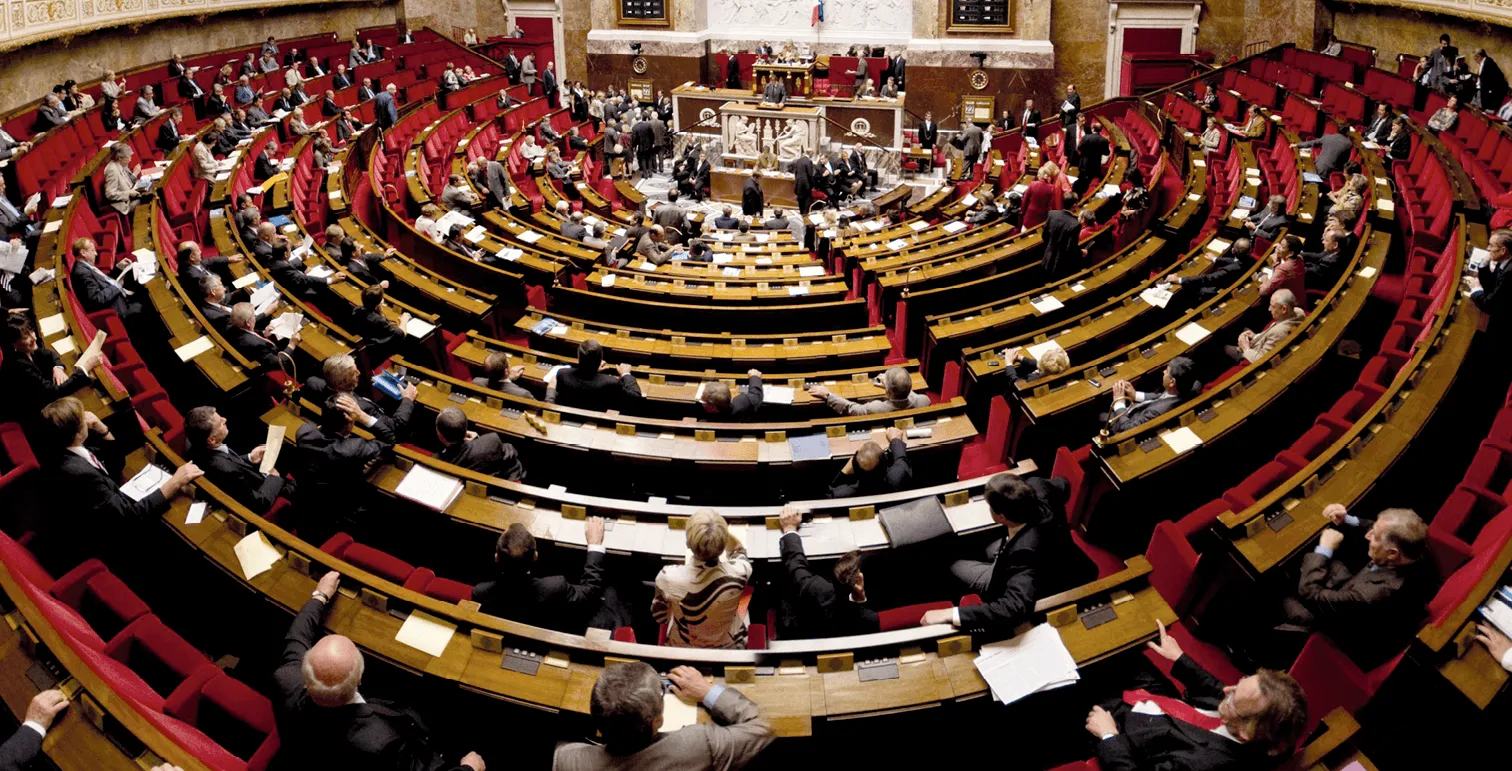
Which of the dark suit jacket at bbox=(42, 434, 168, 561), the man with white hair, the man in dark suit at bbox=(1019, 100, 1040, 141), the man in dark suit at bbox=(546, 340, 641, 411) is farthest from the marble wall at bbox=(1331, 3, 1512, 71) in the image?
the dark suit jacket at bbox=(42, 434, 168, 561)

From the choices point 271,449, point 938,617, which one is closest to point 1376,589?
point 938,617

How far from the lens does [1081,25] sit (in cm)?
1784

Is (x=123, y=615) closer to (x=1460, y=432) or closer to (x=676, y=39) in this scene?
(x=1460, y=432)

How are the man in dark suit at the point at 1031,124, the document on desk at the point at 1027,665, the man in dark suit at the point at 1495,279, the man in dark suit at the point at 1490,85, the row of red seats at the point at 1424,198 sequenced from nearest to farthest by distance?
the document on desk at the point at 1027,665 → the man in dark suit at the point at 1495,279 → the row of red seats at the point at 1424,198 → the man in dark suit at the point at 1490,85 → the man in dark suit at the point at 1031,124

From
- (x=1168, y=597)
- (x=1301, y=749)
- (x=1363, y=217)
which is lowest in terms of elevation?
(x=1168, y=597)

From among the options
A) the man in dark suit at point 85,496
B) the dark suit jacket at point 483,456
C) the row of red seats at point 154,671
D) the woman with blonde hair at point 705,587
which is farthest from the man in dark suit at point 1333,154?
the man in dark suit at point 85,496

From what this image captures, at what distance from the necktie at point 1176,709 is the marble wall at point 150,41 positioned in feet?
50.4

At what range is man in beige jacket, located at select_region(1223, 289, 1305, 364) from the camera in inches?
212

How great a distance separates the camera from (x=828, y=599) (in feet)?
11.5

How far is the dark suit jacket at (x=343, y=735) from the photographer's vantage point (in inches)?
104

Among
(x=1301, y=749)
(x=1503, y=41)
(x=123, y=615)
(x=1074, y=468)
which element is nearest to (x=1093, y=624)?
(x=1301, y=749)

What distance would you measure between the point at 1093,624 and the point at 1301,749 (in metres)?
0.77

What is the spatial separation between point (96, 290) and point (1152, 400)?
281 inches

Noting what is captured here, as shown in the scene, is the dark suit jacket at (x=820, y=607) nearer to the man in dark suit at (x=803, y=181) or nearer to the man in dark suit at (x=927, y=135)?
the man in dark suit at (x=803, y=181)
